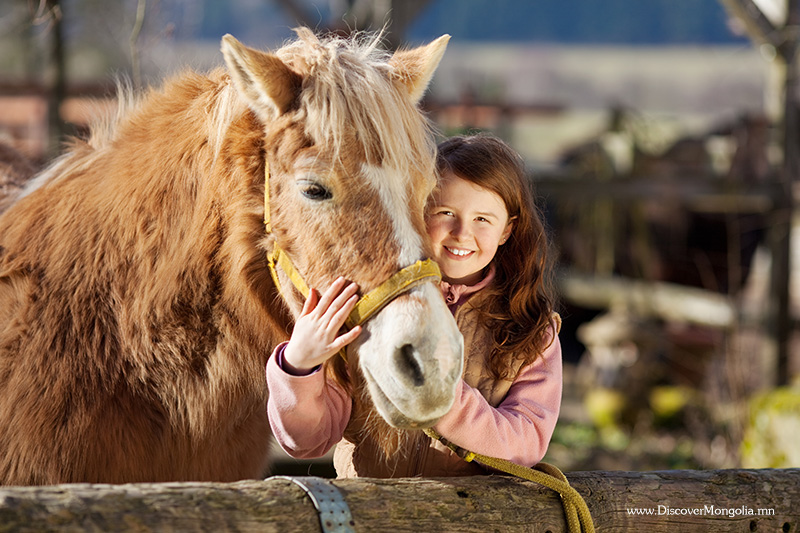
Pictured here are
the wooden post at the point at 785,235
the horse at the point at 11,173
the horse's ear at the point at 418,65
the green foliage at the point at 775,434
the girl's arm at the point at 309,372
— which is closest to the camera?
the girl's arm at the point at 309,372

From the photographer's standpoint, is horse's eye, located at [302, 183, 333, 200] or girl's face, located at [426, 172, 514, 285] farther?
girl's face, located at [426, 172, 514, 285]

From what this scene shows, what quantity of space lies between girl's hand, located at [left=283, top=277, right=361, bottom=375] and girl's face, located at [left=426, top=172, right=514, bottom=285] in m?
0.34

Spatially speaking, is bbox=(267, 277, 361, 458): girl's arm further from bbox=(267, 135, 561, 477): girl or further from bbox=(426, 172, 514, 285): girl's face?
bbox=(426, 172, 514, 285): girl's face

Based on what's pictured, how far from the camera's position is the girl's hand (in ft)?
5.79

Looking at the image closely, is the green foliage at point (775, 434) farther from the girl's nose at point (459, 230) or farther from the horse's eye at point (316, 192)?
the horse's eye at point (316, 192)

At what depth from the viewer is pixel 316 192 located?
1.89 meters

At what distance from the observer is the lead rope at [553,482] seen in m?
1.91

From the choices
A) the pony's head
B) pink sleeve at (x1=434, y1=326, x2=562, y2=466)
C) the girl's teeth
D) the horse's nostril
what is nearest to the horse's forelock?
the pony's head

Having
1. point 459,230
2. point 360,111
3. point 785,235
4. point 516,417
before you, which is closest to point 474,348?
point 516,417

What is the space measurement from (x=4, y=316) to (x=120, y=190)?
0.53 metres

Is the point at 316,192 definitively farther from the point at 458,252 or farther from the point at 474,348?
the point at 474,348

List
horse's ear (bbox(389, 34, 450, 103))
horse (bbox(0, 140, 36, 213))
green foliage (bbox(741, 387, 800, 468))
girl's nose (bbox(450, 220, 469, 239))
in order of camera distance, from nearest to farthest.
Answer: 1. girl's nose (bbox(450, 220, 469, 239))
2. horse's ear (bbox(389, 34, 450, 103))
3. horse (bbox(0, 140, 36, 213))
4. green foliage (bbox(741, 387, 800, 468))

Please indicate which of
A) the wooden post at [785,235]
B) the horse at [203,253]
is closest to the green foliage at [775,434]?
the wooden post at [785,235]

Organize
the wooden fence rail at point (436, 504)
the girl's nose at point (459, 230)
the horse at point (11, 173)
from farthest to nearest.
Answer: the horse at point (11, 173) → the girl's nose at point (459, 230) → the wooden fence rail at point (436, 504)
